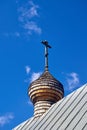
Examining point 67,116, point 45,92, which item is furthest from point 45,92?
point 67,116

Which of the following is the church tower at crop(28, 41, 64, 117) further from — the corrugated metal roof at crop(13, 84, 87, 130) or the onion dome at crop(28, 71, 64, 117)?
the corrugated metal roof at crop(13, 84, 87, 130)

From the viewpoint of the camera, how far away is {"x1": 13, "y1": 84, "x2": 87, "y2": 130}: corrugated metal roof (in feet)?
45.1

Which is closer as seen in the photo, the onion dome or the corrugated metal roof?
the corrugated metal roof

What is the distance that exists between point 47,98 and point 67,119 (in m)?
4.98

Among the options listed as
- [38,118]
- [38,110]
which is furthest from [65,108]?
[38,110]

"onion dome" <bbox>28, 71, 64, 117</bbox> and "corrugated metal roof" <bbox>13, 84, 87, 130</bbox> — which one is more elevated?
"onion dome" <bbox>28, 71, 64, 117</bbox>

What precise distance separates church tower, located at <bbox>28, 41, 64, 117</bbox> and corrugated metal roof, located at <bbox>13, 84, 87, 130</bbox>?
1776 mm

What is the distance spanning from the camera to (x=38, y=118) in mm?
17016

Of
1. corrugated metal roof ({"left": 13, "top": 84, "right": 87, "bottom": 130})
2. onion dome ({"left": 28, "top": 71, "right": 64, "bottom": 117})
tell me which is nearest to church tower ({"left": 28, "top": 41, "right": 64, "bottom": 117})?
onion dome ({"left": 28, "top": 71, "right": 64, "bottom": 117})

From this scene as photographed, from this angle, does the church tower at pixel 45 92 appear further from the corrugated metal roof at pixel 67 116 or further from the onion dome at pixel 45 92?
the corrugated metal roof at pixel 67 116

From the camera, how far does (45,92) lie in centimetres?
1925

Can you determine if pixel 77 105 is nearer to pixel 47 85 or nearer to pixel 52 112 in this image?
pixel 52 112

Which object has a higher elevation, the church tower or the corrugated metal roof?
the church tower

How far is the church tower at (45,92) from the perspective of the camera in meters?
19.1
